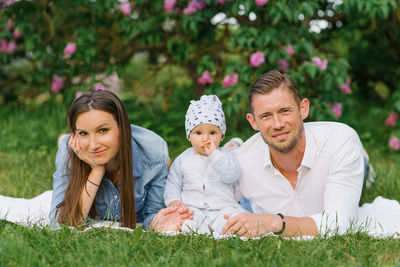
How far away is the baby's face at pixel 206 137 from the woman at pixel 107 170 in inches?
12.1

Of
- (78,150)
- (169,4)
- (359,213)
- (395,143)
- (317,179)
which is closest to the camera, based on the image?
(78,150)

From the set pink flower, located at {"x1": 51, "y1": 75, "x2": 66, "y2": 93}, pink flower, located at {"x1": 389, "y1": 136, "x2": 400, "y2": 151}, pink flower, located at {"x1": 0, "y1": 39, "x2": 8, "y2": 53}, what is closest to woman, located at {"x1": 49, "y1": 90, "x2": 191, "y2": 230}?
pink flower, located at {"x1": 51, "y1": 75, "x2": 66, "y2": 93}

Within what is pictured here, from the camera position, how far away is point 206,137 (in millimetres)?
3127

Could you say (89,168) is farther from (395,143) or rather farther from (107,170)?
(395,143)

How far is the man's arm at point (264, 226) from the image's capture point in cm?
274

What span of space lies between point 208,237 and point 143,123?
10.0 feet

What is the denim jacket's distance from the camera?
10.3 feet

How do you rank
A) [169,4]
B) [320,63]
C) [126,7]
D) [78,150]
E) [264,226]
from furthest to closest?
[126,7] < [169,4] < [320,63] < [78,150] < [264,226]

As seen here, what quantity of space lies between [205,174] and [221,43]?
106 inches

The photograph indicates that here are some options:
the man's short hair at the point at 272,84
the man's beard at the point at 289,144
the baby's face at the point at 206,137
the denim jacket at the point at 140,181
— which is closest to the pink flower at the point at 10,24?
the denim jacket at the point at 140,181

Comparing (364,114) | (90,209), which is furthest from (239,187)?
(364,114)

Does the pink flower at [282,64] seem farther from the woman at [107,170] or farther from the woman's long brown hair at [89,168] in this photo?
the woman's long brown hair at [89,168]

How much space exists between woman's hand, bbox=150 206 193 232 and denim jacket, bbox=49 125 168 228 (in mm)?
237

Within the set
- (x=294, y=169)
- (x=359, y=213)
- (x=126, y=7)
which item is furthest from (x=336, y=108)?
(x=126, y=7)
